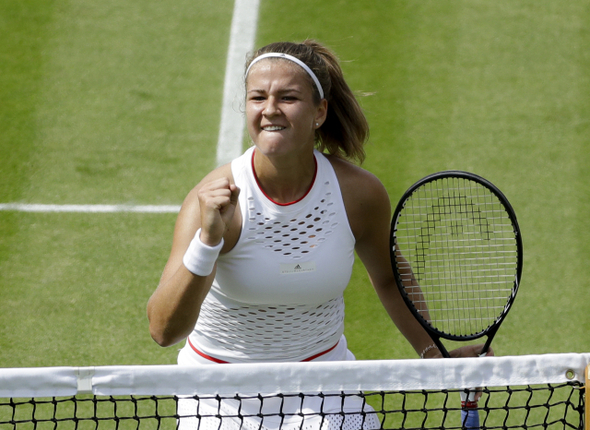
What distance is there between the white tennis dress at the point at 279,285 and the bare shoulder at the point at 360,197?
54mm

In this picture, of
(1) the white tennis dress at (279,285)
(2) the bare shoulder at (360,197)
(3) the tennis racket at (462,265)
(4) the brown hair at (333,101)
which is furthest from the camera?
(3) the tennis racket at (462,265)

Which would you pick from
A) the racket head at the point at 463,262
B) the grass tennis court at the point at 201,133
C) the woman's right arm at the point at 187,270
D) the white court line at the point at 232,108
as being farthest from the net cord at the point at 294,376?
the white court line at the point at 232,108

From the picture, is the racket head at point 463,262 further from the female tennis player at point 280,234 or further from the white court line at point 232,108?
the white court line at point 232,108

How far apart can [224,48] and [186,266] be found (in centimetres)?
444

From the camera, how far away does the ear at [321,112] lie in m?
3.32

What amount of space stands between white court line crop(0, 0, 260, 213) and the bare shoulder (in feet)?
5.75

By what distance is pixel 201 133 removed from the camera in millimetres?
6297

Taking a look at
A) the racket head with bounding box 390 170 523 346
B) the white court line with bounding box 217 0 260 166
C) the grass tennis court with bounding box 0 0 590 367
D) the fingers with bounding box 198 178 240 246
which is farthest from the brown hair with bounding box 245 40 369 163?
the white court line with bounding box 217 0 260 166

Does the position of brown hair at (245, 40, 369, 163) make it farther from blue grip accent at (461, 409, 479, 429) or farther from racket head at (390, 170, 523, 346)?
blue grip accent at (461, 409, 479, 429)

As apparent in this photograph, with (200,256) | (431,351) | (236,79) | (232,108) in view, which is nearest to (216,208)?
(200,256)

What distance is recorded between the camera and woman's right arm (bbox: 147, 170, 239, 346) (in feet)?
9.36

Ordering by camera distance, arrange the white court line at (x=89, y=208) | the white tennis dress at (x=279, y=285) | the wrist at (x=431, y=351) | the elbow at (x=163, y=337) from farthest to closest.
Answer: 1. the white court line at (x=89, y=208)
2. the wrist at (x=431, y=351)
3. the white tennis dress at (x=279, y=285)
4. the elbow at (x=163, y=337)

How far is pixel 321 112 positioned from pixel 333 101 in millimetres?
171

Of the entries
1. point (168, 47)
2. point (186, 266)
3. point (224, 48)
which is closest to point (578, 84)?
point (224, 48)
